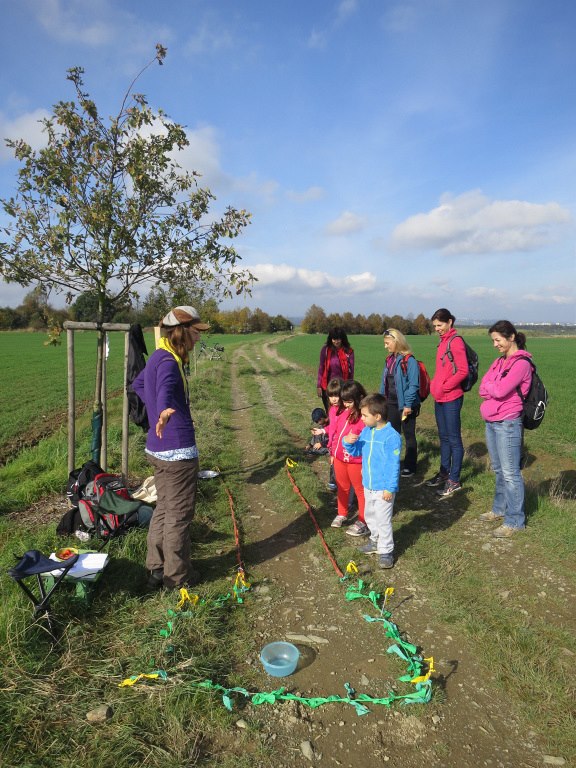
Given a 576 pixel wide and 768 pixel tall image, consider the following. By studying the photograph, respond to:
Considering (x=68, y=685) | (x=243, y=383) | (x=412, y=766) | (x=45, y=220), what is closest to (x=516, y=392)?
(x=412, y=766)

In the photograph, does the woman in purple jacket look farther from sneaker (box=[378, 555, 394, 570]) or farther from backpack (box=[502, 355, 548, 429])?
backpack (box=[502, 355, 548, 429])

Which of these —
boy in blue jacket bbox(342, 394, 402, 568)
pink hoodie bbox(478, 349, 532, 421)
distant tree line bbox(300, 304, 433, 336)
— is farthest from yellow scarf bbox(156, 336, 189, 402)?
distant tree line bbox(300, 304, 433, 336)

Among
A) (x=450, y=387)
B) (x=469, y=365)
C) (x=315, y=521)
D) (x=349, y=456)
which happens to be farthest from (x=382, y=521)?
(x=469, y=365)

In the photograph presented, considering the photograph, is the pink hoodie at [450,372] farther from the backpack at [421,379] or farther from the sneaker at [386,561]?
the sneaker at [386,561]

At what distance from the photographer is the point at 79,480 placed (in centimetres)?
533

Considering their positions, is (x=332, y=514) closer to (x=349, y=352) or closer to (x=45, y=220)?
(x=349, y=352)

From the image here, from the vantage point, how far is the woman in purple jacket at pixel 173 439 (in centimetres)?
390

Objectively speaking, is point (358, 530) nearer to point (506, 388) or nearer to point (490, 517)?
point (490, 517)

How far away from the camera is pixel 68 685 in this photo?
9.57 ft

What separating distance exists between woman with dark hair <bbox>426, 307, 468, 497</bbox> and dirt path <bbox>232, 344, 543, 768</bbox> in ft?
8.24

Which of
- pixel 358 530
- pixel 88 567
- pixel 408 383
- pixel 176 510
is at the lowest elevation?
pixel 358 530

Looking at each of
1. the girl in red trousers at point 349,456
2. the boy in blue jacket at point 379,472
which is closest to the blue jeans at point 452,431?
the girl in red trousers at point 349,456

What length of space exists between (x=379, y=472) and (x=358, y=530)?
3.51 ft

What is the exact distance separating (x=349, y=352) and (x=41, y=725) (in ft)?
21.4
